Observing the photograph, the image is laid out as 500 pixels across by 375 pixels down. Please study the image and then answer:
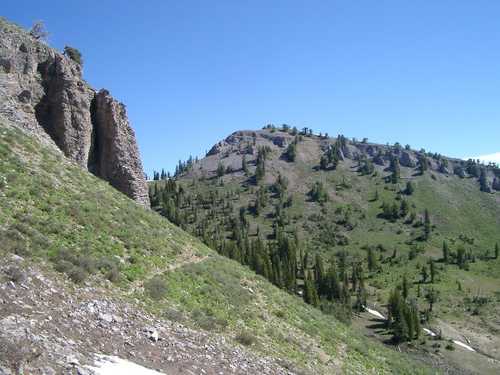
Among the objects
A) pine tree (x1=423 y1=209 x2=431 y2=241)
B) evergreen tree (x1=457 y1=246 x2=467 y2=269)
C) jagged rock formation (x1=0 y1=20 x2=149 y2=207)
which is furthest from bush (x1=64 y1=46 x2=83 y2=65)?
pine tree (x1=423 y1=209 x2=431 y2=241)

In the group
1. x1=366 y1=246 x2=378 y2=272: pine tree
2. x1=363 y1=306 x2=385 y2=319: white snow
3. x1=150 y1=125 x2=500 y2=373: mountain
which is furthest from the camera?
x1=366 y1=246 x2=378 y2=272: pine tree

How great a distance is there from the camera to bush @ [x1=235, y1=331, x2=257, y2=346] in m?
18.4

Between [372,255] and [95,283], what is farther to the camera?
[372,255]

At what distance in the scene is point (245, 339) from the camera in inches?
727

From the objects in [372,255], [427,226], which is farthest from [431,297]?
[427,226]

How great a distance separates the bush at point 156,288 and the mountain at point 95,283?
0.07 meters

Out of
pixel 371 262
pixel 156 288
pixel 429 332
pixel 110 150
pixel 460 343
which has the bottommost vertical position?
pixel 460 343

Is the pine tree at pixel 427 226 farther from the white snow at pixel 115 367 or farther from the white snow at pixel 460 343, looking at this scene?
the white snow at pixel 115 367

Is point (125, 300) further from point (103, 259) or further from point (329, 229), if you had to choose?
point (329, 229)

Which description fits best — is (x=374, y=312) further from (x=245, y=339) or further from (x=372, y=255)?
(x=245, y=339)

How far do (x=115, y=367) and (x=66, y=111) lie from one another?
89.5 feet

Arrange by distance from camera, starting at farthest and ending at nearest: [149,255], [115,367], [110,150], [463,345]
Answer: [463,345]
[110,150]
[149,255]
[115,367]

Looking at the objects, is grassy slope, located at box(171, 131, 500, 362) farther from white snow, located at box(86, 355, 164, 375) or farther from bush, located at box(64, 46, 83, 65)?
white snow, located at box(86, 355, 164, 375)

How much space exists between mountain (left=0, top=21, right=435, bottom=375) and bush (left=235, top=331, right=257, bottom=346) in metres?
0.06
